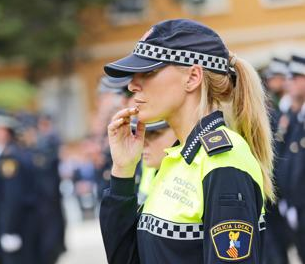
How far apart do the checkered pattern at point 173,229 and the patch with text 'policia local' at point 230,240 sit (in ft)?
0.39

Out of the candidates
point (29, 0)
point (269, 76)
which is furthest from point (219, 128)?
point (29, 0)

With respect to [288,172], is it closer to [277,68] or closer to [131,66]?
[277,68]

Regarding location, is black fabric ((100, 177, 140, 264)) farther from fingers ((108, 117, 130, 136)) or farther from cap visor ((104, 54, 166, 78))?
cap visor ((104, 54, 166, 78))

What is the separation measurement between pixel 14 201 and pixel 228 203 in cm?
722

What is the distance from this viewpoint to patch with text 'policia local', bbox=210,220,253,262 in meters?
2.91

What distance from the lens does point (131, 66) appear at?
3223mm

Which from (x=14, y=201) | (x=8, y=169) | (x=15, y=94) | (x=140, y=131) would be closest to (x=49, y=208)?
(x=14, y=201)

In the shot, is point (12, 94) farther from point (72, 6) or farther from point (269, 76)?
point (269, 76)

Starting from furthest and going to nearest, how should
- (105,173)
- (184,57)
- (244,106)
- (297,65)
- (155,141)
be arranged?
1. (297,65)
2. (105,173)
3. (155,141)
4. (244,106)
5. (184,57)

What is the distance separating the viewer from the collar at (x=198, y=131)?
123 inches

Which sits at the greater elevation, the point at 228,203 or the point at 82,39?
the point at 228,203

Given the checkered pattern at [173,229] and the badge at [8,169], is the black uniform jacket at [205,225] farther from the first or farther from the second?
the badge at [8,169]

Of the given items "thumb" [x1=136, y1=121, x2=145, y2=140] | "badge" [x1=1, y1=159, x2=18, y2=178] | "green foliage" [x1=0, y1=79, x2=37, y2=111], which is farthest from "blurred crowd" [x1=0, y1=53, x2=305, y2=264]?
"green foliage" [x1=0, y1=79, x2=37, y2=111]

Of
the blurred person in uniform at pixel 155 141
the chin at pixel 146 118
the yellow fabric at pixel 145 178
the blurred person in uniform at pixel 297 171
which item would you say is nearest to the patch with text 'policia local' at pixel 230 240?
the chin at pixel 146 118
